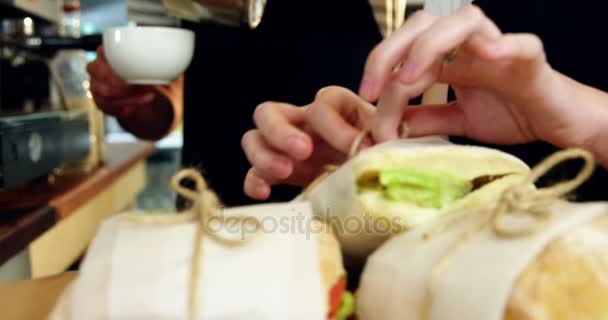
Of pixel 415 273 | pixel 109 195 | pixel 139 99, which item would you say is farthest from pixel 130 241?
pixel 109 195

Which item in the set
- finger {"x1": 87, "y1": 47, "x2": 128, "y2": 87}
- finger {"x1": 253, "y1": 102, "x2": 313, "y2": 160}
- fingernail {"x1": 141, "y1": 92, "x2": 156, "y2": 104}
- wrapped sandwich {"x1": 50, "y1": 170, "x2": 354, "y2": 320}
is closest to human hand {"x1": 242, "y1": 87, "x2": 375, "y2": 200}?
finger {"x1": 253, "y1": 102, "x2": 313, "y2": 160}

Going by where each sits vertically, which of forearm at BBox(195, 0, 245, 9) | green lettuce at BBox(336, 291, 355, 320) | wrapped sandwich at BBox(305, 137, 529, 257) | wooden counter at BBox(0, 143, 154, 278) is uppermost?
forearm at BBox(195, 0, 245, 9)

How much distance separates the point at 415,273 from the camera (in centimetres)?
25

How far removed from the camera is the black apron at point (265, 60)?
53 centimetres

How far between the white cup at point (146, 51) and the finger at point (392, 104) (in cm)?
27

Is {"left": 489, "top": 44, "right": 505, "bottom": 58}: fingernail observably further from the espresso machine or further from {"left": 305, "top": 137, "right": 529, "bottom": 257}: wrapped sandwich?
the espresso machine

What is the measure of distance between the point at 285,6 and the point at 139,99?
32 centimetres

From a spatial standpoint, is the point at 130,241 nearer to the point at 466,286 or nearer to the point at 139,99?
the point at 466,286

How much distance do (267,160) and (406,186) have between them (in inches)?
5.0

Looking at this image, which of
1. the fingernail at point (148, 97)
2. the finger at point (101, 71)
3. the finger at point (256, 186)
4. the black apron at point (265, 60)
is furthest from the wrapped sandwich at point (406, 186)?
the fingernail at point (148, 97)

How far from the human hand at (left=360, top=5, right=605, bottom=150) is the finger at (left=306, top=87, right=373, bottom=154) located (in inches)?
0.9

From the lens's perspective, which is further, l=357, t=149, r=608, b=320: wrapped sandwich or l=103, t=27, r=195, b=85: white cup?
l=103, t=27, r=195, b=85: white cup

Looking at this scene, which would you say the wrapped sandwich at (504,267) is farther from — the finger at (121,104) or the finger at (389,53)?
the finger at (121,104)

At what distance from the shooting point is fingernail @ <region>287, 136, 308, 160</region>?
354 millimetres
